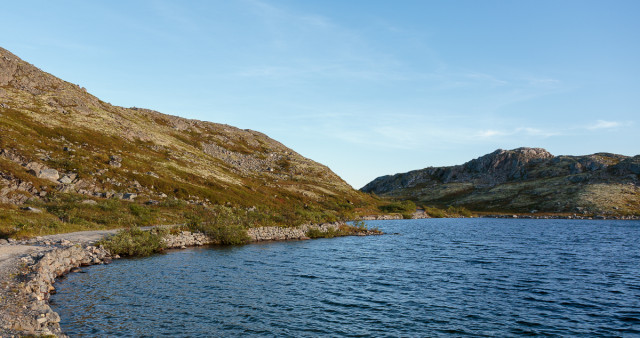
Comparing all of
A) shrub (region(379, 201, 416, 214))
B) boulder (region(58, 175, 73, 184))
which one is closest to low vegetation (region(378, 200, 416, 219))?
shrub (region(379, 201, 416, 214))

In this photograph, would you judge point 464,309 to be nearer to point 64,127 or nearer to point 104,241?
point 104,241

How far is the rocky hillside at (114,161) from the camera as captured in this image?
62.1 meters

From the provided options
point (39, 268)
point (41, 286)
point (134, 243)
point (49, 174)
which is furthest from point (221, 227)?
point (49, 174)

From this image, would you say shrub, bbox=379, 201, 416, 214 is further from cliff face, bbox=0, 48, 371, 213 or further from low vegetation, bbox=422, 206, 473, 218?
cliff face, bbox=0, 48, 371, 213

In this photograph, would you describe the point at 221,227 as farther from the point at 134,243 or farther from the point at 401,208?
the point at 401,208

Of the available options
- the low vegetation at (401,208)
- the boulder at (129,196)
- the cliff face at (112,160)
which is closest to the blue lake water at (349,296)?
the boulder at (129,196)

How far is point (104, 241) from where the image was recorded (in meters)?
39.3

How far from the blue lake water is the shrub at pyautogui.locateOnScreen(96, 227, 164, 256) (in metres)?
2.17

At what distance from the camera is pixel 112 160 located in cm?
7875

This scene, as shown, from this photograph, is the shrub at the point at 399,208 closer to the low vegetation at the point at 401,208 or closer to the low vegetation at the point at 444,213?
the low vegetation at the point at 401,208

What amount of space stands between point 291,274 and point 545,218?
134m

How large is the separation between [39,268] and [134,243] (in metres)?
14.4

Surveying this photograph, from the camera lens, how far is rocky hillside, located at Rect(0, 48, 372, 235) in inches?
2443

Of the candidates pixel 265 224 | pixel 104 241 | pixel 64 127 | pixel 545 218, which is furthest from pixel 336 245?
pixel 545 218
